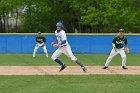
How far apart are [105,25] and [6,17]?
15.0m

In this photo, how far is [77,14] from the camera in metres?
48.8

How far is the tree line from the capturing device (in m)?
43.4
